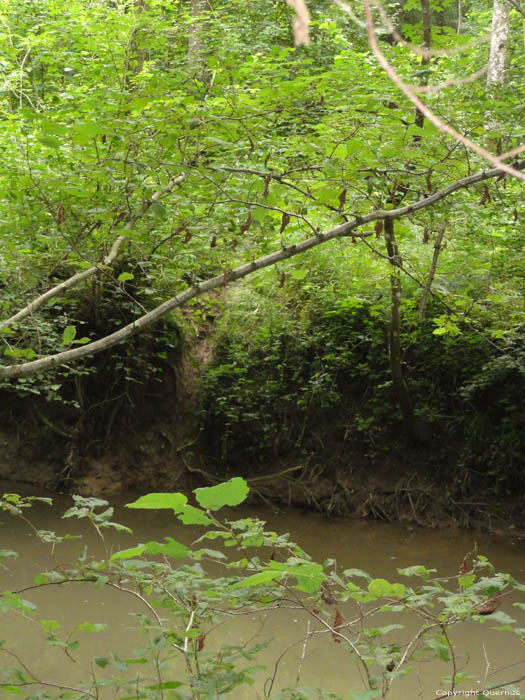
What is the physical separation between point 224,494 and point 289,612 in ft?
10.3

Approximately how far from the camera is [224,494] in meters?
1.35

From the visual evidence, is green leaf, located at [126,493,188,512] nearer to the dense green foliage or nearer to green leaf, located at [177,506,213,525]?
green leaf, located at [177,506,213,525]

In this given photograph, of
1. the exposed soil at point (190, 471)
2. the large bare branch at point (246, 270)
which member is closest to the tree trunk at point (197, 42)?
the large bare branch at point (246, 270)

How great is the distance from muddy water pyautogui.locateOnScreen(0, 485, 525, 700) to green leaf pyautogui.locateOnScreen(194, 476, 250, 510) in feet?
2.62

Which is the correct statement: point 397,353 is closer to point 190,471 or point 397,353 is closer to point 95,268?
point 190,471

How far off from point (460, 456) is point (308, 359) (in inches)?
67.6

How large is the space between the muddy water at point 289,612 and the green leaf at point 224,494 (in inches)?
31.4

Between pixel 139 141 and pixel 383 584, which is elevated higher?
pixel 139 141

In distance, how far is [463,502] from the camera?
5754 mm

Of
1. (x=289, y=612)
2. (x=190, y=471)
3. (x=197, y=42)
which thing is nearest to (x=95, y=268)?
(x=289, y=612)

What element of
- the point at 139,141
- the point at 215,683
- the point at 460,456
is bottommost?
the point at 460,456

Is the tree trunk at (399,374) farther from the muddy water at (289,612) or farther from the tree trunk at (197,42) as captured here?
the tree trunk at (197,42)

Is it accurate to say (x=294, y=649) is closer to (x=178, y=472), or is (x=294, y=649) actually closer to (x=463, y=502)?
(x=463, y=502)

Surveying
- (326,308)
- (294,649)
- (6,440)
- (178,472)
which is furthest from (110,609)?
(326,308)
